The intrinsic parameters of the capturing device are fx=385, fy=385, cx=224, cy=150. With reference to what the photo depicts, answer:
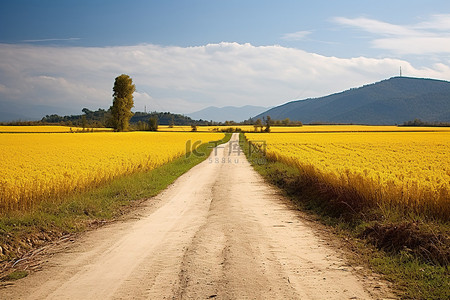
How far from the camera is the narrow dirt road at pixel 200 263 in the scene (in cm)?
630

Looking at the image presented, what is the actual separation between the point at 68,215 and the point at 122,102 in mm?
Answer: 90286

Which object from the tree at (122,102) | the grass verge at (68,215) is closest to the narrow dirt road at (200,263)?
the grass verge at (68,215)

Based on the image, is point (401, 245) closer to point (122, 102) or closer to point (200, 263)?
point (200, 263)

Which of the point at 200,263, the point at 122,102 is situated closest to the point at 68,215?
the point at 200,263

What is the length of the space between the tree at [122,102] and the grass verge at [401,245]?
91.4 metres

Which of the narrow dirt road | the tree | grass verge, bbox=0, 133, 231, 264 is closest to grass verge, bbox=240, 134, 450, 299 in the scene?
the narrow dirt road

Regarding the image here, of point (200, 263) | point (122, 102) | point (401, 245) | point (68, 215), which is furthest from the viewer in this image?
point (122, 102)

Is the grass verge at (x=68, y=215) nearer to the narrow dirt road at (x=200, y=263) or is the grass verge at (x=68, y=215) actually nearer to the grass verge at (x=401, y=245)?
the narrow dirt road at (x=200, y=263)

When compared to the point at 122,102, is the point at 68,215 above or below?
below

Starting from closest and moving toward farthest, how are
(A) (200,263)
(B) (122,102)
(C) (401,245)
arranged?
(A) (200,263) → (C) (401,245) → (B) (122,102)

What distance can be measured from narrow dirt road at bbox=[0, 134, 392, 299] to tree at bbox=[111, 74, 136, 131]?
89621 mm

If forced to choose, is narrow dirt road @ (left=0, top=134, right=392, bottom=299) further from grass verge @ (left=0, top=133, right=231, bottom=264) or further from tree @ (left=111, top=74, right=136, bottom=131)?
tree @ (left=111, top=74, right=136, bottom=131)

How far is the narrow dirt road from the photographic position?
6.30 meters

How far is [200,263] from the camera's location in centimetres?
765
